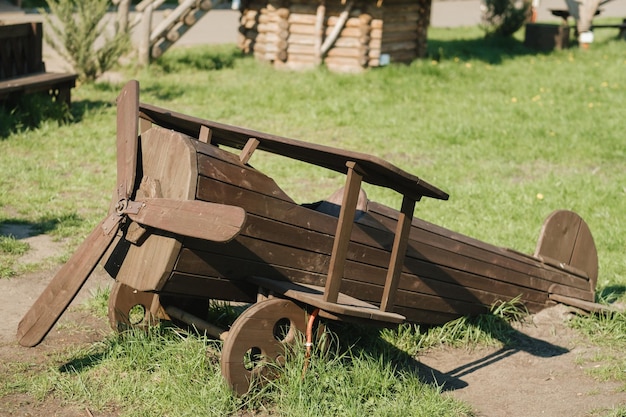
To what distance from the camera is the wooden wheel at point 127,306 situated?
15.5ft

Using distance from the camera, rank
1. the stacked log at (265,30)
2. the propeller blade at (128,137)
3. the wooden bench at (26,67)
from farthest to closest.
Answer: the stacked log at (265,30), the wooden bench at (26,67), the propeller blade at (128,137)

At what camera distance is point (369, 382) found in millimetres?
4258

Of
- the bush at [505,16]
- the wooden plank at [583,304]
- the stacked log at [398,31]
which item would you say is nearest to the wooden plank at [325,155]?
the wooden plank at [583,304]

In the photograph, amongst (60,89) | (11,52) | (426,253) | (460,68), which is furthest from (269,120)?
(426,253)

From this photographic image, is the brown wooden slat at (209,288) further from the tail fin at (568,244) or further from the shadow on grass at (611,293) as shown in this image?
the shadow on grass at (611,293)

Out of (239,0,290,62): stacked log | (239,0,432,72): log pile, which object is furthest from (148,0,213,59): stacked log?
(239,0,432,72): log pile

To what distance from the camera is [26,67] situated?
10.9 m

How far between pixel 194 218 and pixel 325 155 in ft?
2.42

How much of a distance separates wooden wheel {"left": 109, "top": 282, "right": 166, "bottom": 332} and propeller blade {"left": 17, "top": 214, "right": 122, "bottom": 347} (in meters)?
0.71

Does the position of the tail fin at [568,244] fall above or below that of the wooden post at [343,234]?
below

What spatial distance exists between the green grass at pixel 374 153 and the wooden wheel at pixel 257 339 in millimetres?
100

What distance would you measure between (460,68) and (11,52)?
7021 millimetres

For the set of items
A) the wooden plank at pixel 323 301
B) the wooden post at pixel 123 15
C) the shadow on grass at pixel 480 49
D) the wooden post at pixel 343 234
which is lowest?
the wooden plank at pixel 323 301

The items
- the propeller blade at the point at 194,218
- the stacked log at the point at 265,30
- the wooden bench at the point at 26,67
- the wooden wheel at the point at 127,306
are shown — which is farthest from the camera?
the stacked log at the point at 265,30
